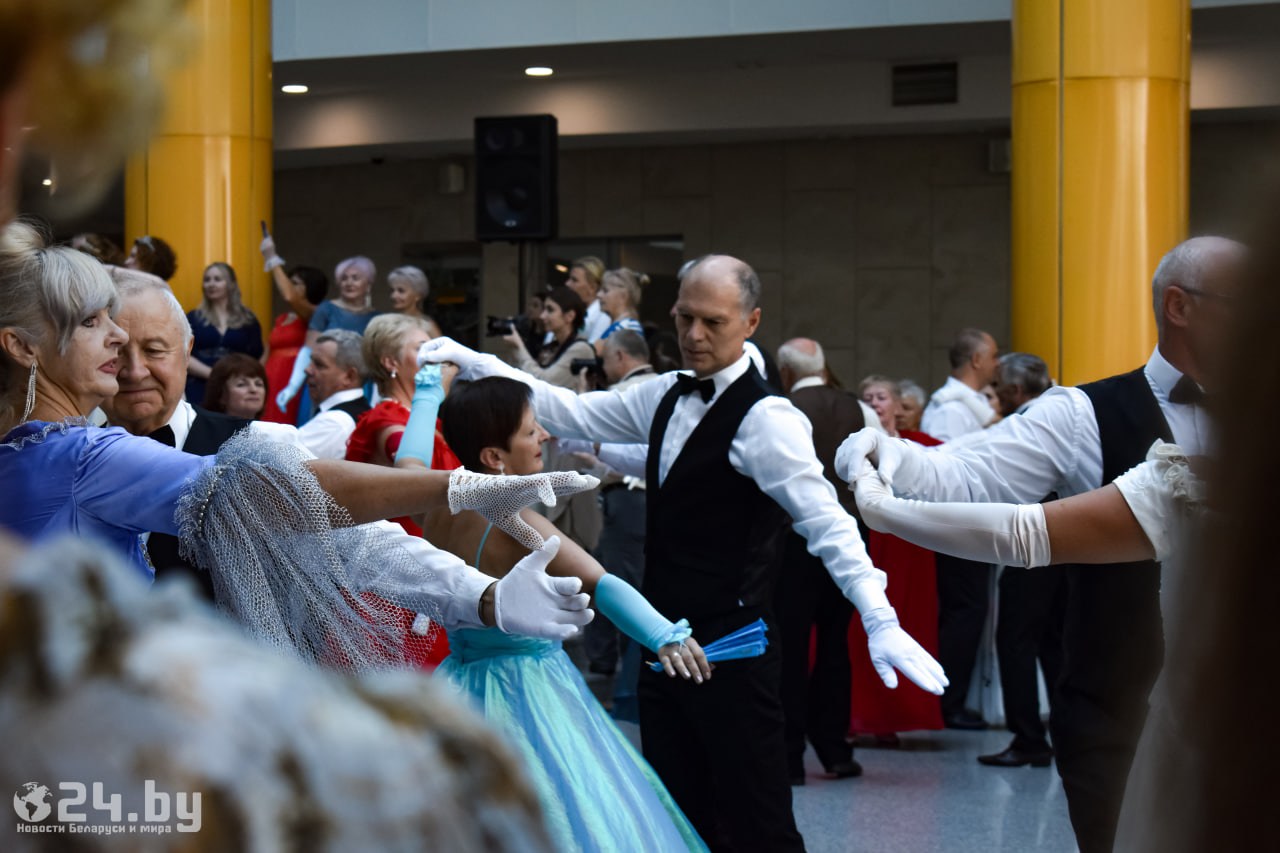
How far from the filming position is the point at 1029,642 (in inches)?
230

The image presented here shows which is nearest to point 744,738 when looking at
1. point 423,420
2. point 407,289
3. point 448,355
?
point 423,420

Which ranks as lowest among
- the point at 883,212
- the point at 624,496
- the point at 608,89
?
the point at 624,496

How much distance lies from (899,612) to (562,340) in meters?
2.11

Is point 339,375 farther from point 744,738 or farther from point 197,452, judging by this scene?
point 197,452

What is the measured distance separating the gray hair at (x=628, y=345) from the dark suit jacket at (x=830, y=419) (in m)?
0.73

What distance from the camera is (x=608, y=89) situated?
11.2 meters

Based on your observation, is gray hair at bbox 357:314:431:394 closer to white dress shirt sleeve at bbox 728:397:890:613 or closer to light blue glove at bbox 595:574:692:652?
white dress shirt sleeve at bbox 728:397:890:613

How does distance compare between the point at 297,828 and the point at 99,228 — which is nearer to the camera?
the point at 297,828

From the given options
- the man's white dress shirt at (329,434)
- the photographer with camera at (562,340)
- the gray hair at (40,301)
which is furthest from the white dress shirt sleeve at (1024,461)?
the photographer with camera at (562,340)

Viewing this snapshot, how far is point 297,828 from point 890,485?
2.19 m

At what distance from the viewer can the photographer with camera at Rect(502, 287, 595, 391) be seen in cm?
638

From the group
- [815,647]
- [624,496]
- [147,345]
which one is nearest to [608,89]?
[624,496]

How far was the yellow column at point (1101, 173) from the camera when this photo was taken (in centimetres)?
688

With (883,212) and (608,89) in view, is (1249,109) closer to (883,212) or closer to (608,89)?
(883,212)
